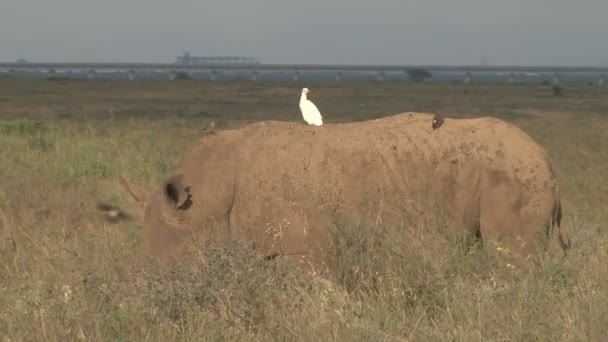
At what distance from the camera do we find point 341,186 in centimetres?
789

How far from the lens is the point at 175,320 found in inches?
258

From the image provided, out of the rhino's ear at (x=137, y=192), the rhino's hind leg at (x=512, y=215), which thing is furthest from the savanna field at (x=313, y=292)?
the rhino's ear at (x=137, y=192)

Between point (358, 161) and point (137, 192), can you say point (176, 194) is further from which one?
point (358, 161)

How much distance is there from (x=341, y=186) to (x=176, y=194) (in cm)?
119

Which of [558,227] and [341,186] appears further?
[558,227]

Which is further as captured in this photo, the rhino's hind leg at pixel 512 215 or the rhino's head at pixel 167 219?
the rhino's hind leg at pixel 512 215

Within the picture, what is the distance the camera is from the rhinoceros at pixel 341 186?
25.1ft

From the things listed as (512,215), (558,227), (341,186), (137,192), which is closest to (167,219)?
(137,192)

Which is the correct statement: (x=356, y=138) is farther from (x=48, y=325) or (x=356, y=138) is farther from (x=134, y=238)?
(x=48, y=325)

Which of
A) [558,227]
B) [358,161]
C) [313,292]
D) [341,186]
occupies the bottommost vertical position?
[313,292]

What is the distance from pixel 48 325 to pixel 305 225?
6.72 ft

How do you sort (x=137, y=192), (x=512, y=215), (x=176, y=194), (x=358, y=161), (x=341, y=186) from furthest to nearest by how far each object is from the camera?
(x=137, y=192)
(x=358, y=161)
(x=341, y=186)
(x=512, y=215)
(x=176, y=194)

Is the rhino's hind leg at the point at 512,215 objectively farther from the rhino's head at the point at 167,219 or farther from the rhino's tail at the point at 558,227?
the rhino's head at the point at 167,219

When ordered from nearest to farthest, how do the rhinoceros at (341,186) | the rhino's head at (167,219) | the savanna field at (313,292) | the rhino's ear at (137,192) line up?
1. the savanna field at (313,292)
2. the rhino's head at (167,219)
3. the rhinoceros at (341,186)
4. the rhino's ear at (137,192)
